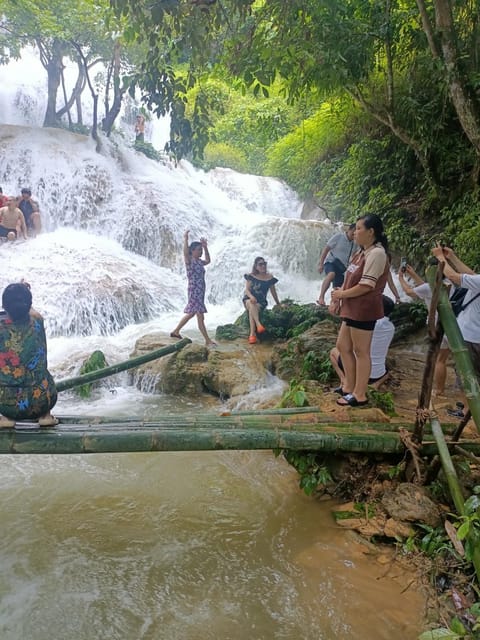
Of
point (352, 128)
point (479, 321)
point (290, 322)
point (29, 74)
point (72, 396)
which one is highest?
point (29, 74)

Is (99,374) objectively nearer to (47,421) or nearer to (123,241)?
(47,421)

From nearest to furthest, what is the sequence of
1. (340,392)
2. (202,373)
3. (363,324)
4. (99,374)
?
(363,324)
(99,374)
(340,392)
(202,373)

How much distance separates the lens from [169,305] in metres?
9.76

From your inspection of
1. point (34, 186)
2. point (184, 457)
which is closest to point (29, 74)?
point (34, 186)

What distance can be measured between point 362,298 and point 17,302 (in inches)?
93.8

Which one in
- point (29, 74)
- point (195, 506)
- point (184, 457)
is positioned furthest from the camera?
point (29, 74)

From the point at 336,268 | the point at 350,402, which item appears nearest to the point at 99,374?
the point at 350,402

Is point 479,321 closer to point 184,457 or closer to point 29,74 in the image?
point 184,457

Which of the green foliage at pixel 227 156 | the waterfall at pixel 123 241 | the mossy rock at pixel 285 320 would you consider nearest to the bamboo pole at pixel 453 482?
the mossy rock at pixel 285 320

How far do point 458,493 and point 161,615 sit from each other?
1669mm

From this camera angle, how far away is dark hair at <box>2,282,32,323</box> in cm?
277

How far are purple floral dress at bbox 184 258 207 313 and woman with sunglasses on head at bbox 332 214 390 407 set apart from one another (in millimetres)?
3524

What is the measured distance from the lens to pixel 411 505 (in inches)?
111

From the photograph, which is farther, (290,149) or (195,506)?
(290,149)
